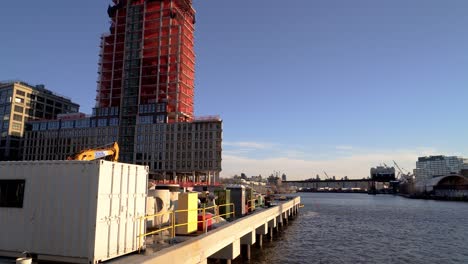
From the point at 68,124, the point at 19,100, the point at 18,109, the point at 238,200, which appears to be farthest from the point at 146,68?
the point at 238,200

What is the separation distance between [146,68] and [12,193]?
140781 millimetres

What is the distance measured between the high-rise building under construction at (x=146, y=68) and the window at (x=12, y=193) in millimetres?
129603

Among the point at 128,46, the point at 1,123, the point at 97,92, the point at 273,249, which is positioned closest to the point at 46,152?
the point at 1,123

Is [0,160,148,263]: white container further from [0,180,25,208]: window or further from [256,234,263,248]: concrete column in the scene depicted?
[256,234,263,248]: concrete column

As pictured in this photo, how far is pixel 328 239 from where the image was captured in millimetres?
42969

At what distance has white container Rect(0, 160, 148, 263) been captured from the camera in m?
12.3

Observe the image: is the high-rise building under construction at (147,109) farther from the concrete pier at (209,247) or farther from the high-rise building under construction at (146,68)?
the concrete pier at (209,247)

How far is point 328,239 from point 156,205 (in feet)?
89.8

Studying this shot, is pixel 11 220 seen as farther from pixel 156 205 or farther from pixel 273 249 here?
pixel 273 249

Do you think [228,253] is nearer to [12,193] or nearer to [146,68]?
[12,193]

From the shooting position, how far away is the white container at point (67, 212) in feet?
40.4

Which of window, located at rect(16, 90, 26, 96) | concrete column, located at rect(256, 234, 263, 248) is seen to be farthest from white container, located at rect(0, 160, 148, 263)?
window, located at rect(16, 90, 26, 96)

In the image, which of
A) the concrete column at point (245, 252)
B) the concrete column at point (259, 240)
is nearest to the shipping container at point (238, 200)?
the concrete column at point (245, 252)

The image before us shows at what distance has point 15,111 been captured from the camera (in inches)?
6142
